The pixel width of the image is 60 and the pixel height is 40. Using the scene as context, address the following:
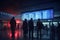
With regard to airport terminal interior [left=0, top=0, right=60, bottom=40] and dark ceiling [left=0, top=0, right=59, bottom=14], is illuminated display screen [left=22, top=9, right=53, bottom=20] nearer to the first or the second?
airport terminal interior [left=0, top=0, right=60, bottom=40]

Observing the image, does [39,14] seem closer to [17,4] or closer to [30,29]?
[17,4]

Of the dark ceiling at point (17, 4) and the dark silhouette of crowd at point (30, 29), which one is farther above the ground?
the dark ceiling at point (17, 4)

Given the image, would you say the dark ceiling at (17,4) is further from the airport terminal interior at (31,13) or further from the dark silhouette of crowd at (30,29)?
the dark silhouette of crowd at (30,29)

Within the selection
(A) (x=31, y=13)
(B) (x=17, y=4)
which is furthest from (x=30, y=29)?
(B) (x=17, y=4)

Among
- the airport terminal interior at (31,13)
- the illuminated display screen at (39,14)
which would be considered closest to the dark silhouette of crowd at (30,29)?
the airport terminal interior at (31,13)

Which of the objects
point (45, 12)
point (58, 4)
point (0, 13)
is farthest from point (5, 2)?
point (58, 4)

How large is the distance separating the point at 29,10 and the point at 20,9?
186 mm

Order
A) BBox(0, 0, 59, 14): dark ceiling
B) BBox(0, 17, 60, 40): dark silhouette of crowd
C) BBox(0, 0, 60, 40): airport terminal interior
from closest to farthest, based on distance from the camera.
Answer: BBox(0, 17, 60, 40): dark silhouette of crowd, BBox(0, 0, 60, 40): airport terminal interior, BBox(0, 0, 59, 14): dark ceiling

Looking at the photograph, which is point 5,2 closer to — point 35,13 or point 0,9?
point 0,9

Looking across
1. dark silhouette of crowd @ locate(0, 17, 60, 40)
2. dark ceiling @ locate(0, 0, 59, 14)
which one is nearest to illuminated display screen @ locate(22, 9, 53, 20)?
dark ceiling @ locate(0, 0, 59, 14)

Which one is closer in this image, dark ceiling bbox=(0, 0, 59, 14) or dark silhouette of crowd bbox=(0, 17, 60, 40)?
dark silhouette of crowd bbox=(0, 17, 60, 40)

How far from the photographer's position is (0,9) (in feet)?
7.32

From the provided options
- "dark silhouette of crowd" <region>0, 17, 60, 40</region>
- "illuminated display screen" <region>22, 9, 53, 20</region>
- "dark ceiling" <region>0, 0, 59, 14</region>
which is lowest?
"dark silhouette of crowd" <region>0, 17, 60, 40</region>

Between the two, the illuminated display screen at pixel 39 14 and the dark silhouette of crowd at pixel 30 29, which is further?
the illuminated display screen at pixel 39 14
